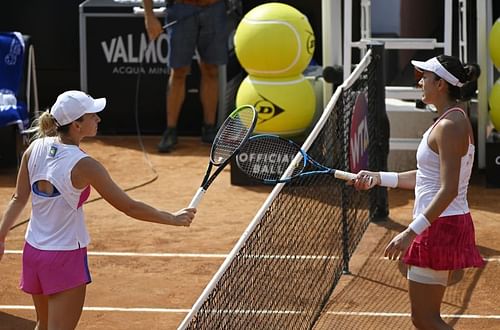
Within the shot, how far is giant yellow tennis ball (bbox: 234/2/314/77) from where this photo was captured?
9672mm

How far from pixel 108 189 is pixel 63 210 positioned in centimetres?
24

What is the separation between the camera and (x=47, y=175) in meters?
5.03

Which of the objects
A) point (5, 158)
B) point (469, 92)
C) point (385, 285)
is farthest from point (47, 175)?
point (5, 158)

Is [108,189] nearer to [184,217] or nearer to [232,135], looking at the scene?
[184,217]

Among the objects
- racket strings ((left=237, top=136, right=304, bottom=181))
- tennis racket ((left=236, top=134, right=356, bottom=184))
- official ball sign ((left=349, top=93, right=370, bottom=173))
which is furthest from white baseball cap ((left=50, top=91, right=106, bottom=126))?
official ball sign ((left=349, top=93, right=370, bottom=173))

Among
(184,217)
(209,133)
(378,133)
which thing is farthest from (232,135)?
(209,133)

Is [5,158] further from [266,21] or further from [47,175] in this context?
[47,175]

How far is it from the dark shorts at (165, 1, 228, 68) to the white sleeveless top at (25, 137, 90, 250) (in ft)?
20.9

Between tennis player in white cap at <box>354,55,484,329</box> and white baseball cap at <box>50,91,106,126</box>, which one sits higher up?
white baseball cap at <box>50,91,106,126</box>

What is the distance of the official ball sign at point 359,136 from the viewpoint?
25.1 ft

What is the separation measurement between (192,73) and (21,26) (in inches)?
83.7

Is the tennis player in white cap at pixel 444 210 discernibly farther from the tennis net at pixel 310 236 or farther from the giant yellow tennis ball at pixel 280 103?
the giant yellow tennis ball at pixel 280 103

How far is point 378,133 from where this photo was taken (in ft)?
28.8

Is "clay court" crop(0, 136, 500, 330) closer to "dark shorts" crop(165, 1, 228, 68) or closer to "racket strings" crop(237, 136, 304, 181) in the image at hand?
"racket strings" crop(237, 136, 304, 181)
